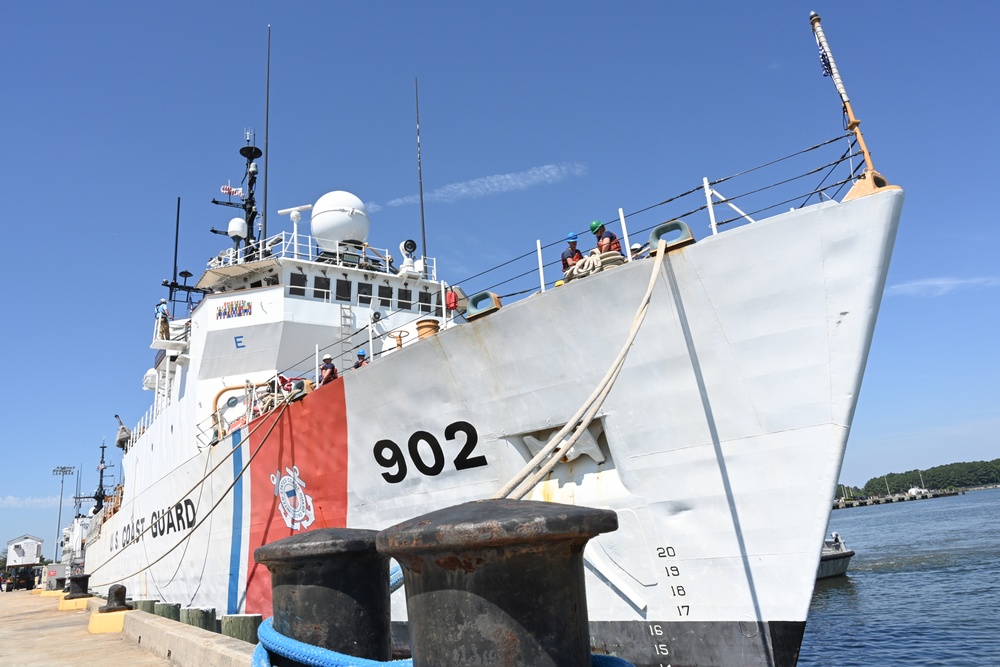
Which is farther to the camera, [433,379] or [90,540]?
[90,540]

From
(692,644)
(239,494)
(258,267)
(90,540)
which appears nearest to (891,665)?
(692,644)

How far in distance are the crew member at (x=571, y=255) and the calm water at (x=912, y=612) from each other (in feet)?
32.2

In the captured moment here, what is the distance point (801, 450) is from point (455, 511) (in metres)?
4.42

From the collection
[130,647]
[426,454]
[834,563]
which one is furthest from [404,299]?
[834,563]

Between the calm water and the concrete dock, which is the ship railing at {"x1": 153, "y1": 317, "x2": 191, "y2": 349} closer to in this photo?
the concrete dock

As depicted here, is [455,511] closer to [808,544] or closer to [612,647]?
[808,544]

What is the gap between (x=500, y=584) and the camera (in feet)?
5.91

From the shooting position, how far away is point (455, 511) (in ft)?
6.53

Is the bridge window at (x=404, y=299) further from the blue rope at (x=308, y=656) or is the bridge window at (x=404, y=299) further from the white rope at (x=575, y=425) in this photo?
the blue rope at (x=308, y=656)

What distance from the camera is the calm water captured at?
1228cm

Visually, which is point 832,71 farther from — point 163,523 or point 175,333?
point 175,333

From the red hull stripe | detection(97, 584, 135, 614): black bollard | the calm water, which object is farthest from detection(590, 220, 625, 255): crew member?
the calm water

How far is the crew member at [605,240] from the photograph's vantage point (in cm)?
660

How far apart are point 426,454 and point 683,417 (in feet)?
10.2
